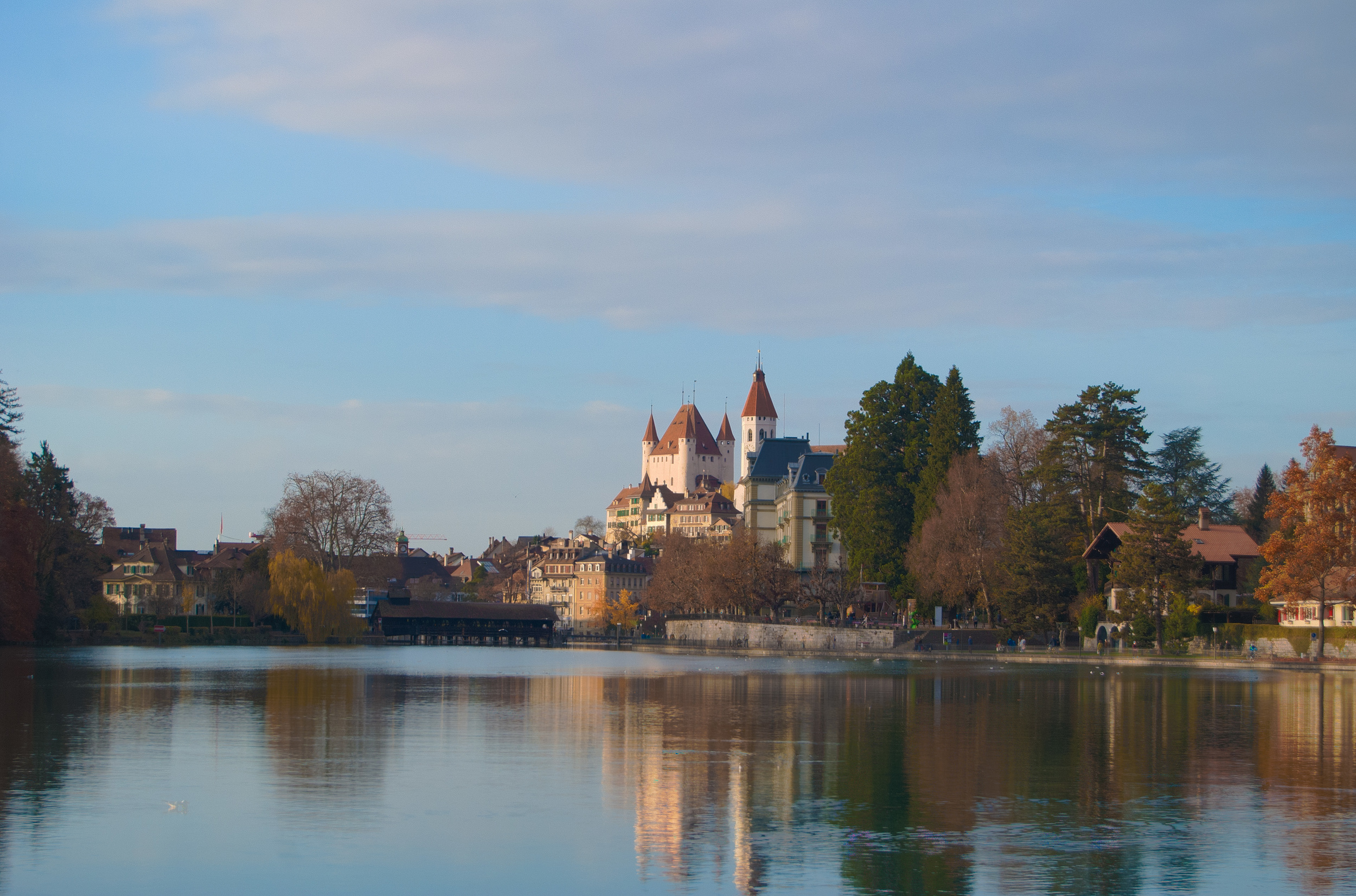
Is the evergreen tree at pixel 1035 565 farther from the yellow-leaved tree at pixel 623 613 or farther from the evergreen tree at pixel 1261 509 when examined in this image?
the yellow-leaved tree at pixel 623 613

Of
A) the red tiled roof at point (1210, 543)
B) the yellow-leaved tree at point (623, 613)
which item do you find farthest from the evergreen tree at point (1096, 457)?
the yellow-leaved tree at point (623, 613)

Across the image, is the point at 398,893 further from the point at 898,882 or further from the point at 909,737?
the point at 909,737

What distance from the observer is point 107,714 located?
2809cm

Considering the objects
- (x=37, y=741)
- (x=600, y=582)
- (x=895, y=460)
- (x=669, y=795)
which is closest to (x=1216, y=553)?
(x=895, y=460)

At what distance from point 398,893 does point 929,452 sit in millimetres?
66952

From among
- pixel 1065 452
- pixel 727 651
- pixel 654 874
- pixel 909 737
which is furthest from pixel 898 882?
pixel 727 651

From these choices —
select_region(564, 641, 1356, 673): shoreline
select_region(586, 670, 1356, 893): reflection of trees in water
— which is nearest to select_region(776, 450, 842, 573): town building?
select_region(564, 641, 1356, 673): shoreline

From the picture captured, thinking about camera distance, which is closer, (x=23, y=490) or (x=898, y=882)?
(x=898, y=882)

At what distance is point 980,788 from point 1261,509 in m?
79.8

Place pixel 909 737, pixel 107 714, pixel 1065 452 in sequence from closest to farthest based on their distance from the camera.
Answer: pixel 909 737 < pixel 107 714 < pixel 1065 452

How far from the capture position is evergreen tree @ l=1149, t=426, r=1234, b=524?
91.2m

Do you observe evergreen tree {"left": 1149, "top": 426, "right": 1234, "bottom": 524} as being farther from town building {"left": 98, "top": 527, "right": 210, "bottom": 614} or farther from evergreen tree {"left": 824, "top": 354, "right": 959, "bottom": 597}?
town building {"left": 98, "top": 527, "right": 210, "bottom": 614}

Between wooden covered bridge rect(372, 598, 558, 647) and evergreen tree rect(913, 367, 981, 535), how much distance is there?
5766 centimetres

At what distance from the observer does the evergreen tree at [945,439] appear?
2896 inches
